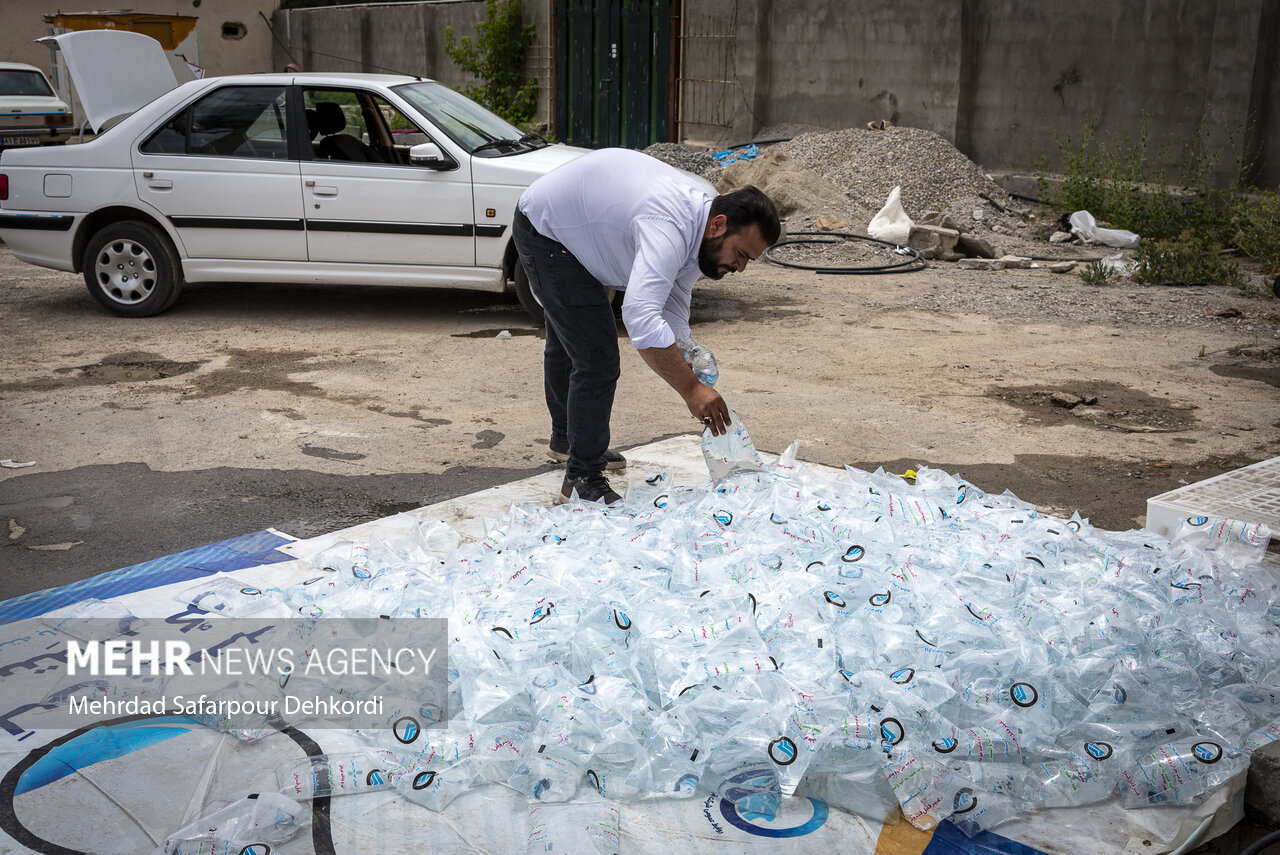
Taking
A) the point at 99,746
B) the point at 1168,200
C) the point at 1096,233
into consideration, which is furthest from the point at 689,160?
the point at 99,746

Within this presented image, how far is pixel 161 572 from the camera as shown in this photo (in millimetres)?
3643

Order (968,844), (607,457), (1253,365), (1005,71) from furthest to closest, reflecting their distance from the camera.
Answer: (1005,71) < (1253,365) < (607,457) < (968,844)

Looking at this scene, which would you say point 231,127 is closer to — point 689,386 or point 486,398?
point 486,398

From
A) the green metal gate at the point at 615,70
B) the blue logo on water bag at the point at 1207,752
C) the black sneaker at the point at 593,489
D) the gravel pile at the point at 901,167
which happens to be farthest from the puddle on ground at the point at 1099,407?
the green metal gate at the point at 615,70

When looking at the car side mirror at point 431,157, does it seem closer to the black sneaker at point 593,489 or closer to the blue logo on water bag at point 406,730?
the black sneaker at point 593,489

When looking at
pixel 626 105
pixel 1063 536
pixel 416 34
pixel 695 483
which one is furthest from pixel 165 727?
pixel 416 34

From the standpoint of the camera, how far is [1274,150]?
36.3ft

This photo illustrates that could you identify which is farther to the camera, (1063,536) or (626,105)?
(626,105)

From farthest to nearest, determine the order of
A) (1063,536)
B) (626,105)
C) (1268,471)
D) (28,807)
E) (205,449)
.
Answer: (626,105) → (205,449) → (1268,471) → (1063,536) → (28,807)

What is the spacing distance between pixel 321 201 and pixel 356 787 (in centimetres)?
561

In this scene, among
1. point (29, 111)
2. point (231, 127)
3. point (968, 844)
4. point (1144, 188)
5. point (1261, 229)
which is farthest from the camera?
point (29, 111)

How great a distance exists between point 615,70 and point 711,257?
1461 cm

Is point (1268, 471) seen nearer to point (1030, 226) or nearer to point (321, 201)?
point (321, 201)

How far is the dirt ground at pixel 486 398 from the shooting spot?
452cm
